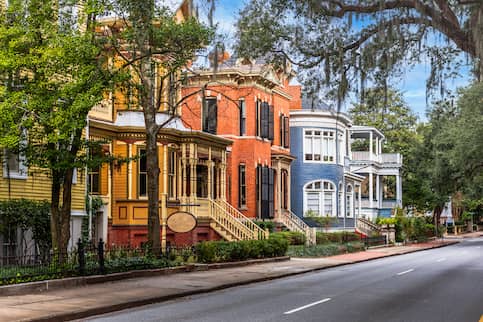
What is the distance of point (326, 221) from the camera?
50562 millimetres

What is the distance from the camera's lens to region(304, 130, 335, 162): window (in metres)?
53.5

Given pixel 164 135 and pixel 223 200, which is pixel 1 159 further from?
pixel 223 200

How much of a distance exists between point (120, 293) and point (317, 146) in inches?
1437

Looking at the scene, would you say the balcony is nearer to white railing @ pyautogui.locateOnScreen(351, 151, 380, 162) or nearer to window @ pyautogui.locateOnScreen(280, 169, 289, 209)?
white railing @ pyautogui.locateOnScreen(351, 151, 380, 162)

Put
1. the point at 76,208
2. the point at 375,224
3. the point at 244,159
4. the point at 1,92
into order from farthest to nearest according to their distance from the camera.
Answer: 1. the point at 375,224
2. the point at 244,159
3. the point at 76,208
4. the point at 1,92

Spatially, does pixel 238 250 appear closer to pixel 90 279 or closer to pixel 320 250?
pixel 320 250

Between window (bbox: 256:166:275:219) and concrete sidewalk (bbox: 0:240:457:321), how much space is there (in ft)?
51.7

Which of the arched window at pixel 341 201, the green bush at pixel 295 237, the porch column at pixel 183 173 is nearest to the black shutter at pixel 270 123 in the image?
the green bush at pixel 295 237

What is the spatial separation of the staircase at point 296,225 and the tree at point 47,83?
78.1ft

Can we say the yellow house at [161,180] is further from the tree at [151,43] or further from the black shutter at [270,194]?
the black shutter at [270,194]

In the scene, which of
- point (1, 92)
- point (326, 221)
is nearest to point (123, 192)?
point (1, 92)

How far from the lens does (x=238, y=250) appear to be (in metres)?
30.2

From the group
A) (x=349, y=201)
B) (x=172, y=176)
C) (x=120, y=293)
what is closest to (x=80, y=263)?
(x=120, y=293)

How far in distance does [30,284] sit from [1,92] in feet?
16.7
